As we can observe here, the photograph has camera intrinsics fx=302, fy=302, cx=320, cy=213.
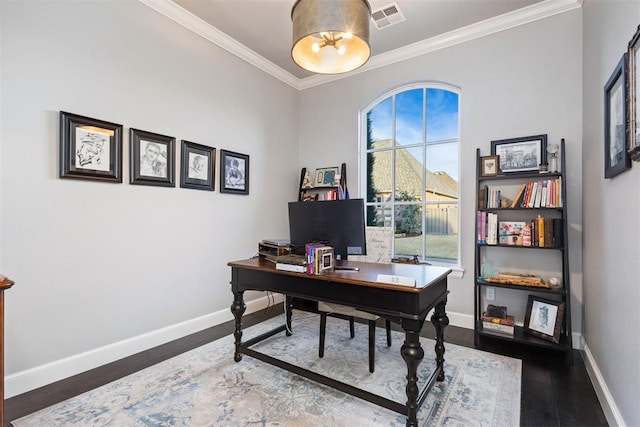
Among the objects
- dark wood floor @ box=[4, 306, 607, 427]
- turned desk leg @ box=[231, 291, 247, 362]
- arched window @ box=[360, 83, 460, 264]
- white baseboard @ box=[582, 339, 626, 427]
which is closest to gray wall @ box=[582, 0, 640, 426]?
→ white baseboard @ box=[582, 339, 626, 427]

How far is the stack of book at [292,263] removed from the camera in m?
1.98

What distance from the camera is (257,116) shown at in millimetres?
3771

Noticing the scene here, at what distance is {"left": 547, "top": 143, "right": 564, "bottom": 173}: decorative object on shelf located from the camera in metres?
2.63

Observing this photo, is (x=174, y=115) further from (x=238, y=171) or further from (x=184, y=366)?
(x=184, y=366)

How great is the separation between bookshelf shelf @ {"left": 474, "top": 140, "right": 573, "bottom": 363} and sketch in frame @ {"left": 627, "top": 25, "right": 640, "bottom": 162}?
3.91ft

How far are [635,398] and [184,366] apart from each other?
2.67m

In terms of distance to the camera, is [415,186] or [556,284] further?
[415,186]

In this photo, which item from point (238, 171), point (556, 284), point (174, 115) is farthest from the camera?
point (238, 171)

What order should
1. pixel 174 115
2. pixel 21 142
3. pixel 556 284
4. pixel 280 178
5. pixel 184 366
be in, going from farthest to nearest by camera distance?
pixel 280 178, pixel 174 115, pixel 556 284, pixel 184 366, pixel 21 142

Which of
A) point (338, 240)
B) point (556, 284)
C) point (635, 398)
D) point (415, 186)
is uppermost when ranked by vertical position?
point (415, 186)

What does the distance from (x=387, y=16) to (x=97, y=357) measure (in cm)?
387

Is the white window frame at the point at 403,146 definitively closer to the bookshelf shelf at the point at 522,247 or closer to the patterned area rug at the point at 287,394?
the bookshelf shelf at the point at 522,247

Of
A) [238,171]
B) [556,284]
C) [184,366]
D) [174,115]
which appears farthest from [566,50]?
[184,366]

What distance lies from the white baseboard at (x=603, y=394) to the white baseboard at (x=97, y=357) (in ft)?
10.2
